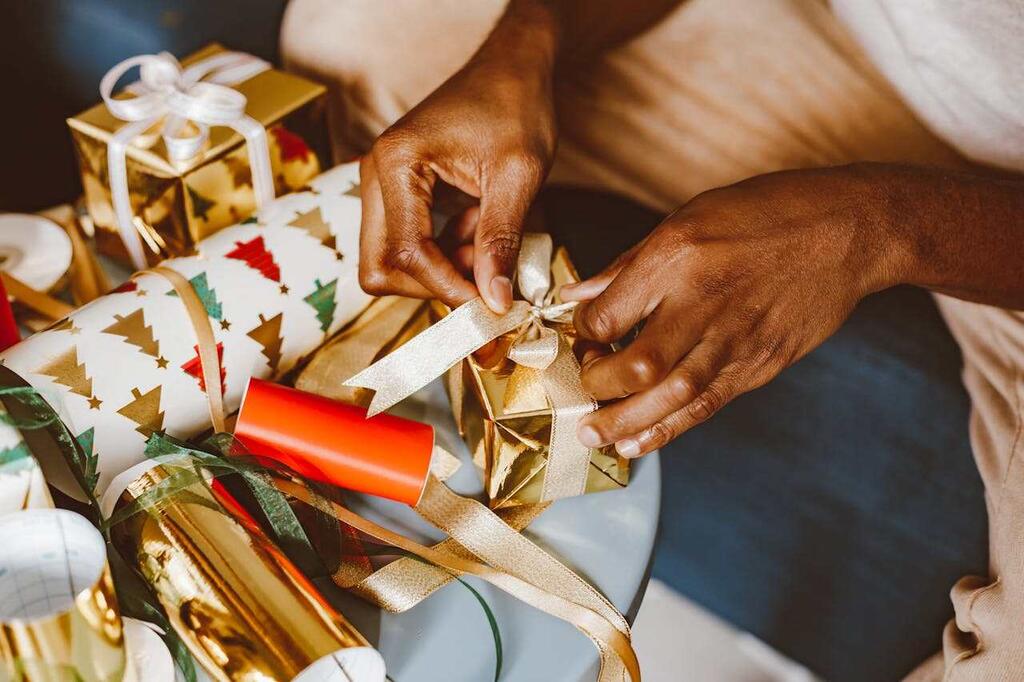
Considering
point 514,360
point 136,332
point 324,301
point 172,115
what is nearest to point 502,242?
point 514,360

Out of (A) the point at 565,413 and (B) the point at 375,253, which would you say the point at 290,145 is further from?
(A) the point at 565,413

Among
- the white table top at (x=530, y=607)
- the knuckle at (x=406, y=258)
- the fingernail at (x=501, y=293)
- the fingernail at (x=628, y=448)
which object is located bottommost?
the white table top at (x=530, y=607)

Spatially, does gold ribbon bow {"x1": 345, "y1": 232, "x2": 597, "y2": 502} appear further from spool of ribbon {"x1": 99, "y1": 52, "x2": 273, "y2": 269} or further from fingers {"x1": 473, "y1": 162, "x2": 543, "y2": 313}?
spool of ribbon {"x1": 99, "y1": 52, "x2": 273, "y2": 269}

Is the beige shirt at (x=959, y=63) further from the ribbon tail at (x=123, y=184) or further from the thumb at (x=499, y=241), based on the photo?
the ribbon tail at (x=123, y=184)

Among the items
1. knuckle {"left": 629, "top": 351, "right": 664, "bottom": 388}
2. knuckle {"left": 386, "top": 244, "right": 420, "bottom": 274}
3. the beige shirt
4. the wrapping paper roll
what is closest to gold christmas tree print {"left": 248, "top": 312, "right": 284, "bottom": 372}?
knuckle {"left": 386, "top": 244, "right": 420, "bottom": 274}

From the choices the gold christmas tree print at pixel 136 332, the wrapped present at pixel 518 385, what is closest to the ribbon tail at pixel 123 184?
the gold christmas tree print at pixel 136 332

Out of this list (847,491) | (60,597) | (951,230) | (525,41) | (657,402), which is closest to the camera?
(60,597)

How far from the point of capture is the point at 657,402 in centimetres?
61

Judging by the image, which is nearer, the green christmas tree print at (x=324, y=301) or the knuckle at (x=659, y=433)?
the knuckle at (x=659, y=433)

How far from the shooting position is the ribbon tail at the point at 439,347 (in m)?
0.64

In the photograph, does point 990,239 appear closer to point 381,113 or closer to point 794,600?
point 794,600

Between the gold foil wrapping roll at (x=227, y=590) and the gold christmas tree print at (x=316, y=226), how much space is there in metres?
0.29

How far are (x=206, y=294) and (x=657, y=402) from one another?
15.9 inches

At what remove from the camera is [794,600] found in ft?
3.51
